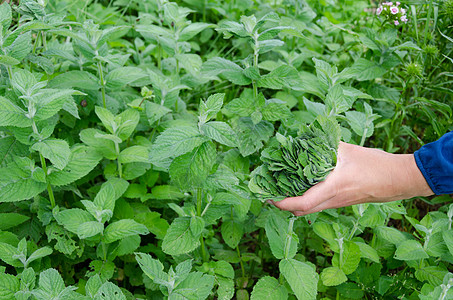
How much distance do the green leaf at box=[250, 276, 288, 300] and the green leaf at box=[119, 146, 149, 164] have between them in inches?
31.8

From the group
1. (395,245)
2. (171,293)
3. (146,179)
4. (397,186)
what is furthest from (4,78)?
(395,245)

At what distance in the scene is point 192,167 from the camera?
174 cm

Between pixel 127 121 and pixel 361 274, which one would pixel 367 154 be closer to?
pixel 361 274

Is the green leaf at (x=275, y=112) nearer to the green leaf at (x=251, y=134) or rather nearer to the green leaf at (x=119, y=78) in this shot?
the green leaf at (x=251, y=134)

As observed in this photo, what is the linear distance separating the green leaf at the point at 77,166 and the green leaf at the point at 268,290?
944 mm

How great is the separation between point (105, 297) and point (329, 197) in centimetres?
95

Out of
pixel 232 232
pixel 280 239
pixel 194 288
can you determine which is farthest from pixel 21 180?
pixel 280 239

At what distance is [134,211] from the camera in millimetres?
2377

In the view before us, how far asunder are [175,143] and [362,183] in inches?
29.5

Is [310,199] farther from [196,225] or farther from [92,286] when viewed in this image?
[92,286]

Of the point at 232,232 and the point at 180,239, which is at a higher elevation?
the point at 180,239

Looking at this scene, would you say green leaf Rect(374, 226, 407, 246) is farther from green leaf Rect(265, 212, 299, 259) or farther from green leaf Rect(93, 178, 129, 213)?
green leaf Rect(93, 178, 129, 213)

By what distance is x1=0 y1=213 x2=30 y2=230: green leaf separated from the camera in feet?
6.82

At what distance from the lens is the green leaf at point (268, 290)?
1.95m
